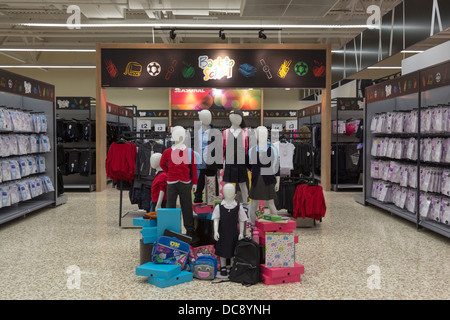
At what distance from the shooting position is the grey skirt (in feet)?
19.2

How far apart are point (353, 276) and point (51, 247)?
12.0 feet

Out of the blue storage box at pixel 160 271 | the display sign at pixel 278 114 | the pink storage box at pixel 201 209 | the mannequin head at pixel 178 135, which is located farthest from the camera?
the display sign at pixel 278 114

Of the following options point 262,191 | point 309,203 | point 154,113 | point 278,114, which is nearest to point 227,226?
point 262,191

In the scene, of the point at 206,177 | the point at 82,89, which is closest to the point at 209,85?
the point at 206,177

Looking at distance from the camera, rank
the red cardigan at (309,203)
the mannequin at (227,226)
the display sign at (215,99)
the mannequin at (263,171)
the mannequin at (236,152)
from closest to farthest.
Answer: the mannequin at (227,226)
the mannequin at (236,152)
the mannequin at (263,171)
the red cardigan at (309,203)
the display sign at (215,99)

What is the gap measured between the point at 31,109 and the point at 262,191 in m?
5.17

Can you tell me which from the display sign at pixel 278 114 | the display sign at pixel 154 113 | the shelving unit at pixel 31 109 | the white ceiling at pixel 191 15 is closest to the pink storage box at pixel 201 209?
the shelving unit at pixel 31 109

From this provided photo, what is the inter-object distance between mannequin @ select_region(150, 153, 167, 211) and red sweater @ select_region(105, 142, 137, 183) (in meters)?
0.51

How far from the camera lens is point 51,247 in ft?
18.1

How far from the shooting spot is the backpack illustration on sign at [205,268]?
166 inches

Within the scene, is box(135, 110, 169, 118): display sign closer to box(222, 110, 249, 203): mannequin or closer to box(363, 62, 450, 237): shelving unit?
box(363, 62, 450, 237): shelving unit

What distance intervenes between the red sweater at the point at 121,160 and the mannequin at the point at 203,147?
3.70 feet

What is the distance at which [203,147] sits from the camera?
19.7ft

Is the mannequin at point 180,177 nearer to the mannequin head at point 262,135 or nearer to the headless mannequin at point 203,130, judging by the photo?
the headless mannequin at point 203,130
